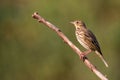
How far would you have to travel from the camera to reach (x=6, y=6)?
20.8m

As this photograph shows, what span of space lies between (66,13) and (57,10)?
0.87 ft

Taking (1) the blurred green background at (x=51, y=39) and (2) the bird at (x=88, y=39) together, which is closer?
(2) the bird at (x=88, y=39)

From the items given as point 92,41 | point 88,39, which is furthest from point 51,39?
point 92,41

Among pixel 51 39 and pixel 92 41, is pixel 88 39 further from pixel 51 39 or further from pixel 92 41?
pixel 51 39

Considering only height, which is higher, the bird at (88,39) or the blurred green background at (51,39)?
the blurred green background at (51,39)

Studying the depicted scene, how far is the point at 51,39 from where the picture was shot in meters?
18.9

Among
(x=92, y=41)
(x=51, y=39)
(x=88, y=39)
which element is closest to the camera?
(x=92, y=41)

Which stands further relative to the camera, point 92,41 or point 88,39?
point 88,39

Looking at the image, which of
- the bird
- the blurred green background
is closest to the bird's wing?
the bird

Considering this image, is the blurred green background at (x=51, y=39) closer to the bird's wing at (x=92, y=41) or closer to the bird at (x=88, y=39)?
the bird at (x=88, y=39)

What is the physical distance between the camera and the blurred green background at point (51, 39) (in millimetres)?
18734

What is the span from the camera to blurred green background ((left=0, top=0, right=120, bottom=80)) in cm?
1873

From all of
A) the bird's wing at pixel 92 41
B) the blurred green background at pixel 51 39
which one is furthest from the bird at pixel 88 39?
the blurred green background at pixel 51 39

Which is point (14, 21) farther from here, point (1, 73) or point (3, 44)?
point (1, 73)
